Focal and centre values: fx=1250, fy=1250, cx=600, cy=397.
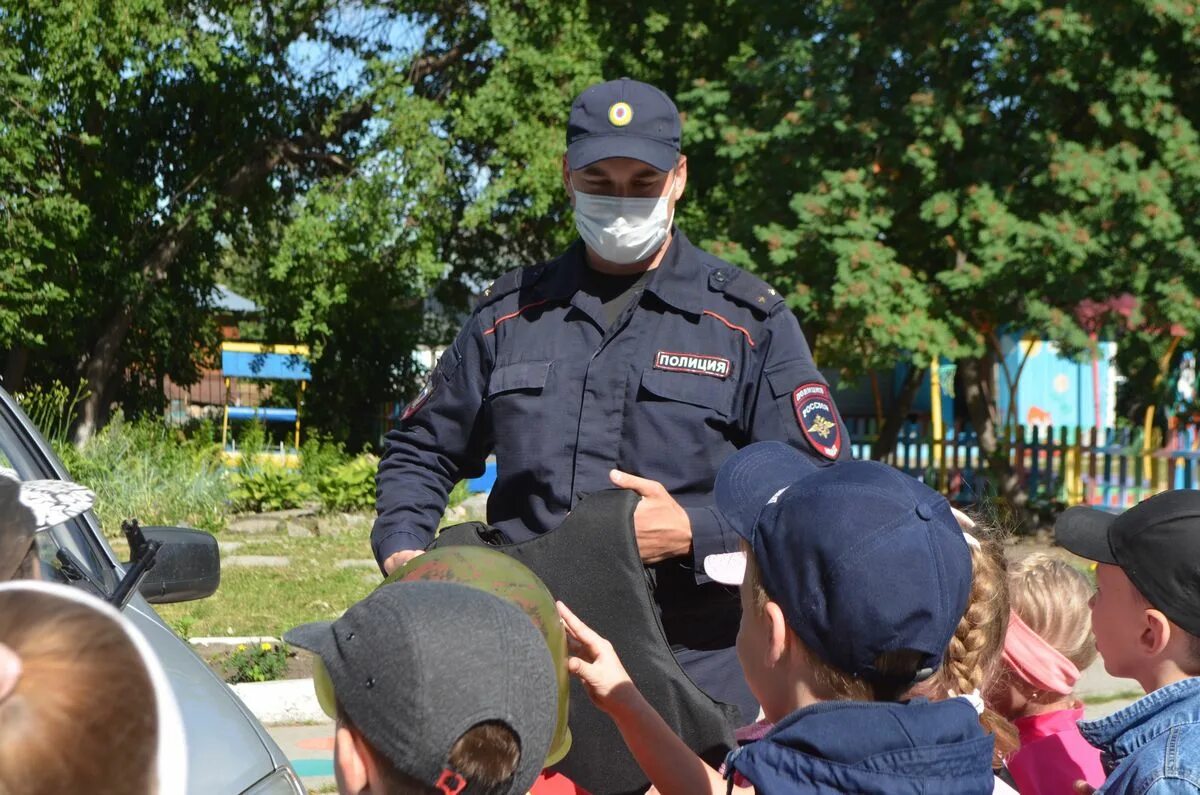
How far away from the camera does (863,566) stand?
1.76 metres

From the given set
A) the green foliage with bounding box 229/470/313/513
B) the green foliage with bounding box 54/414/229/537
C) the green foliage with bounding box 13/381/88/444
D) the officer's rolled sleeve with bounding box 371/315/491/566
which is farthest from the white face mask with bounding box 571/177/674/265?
the green foliage with bounding box 13/381/88/444

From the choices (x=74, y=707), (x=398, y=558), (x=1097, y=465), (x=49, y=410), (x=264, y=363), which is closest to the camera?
(x=74, y=707)

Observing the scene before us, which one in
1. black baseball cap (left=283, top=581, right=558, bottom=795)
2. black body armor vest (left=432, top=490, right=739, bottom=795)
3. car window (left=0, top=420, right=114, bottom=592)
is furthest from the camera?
car window (left=0, top=420, right=114, bottom=592)

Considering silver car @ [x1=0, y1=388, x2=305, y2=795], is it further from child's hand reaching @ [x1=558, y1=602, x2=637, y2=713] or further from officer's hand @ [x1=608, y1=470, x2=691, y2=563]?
officer's hand @ [x1=608, y1=470, x2=691, y2=563]

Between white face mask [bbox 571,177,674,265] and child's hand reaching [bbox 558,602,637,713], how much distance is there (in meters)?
0.97

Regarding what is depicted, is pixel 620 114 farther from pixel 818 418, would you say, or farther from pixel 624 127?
pixel 818 418

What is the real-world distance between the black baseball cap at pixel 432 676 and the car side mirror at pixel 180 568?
1506 mm

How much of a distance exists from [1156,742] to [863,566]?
87 centimetres

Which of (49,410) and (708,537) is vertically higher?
(708,537)

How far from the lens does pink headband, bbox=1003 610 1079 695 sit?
277cm

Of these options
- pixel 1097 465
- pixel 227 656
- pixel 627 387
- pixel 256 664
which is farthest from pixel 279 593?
pixel 1097 465

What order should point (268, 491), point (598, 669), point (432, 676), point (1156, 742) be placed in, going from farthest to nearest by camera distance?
point (268, 491)
point (1156, 742)
point (598, 669)
point (432, 676)

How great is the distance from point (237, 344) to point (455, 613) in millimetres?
17331

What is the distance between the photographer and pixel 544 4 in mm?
14633
